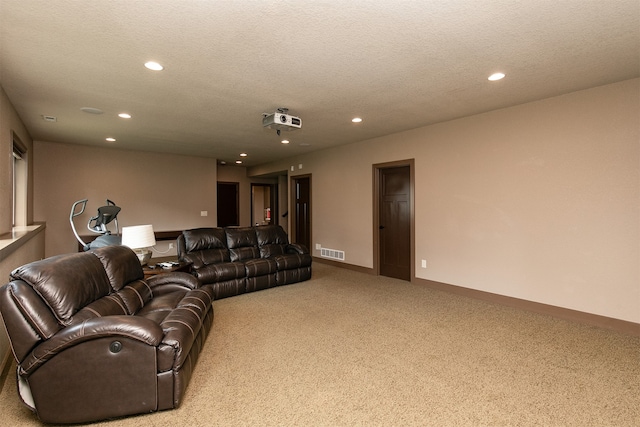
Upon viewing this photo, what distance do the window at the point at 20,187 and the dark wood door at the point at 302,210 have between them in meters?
5.16

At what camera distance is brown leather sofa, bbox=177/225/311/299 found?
4.57m

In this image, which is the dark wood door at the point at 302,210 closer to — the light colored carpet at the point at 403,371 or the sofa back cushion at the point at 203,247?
the sofa back cushion at the point at 203,247

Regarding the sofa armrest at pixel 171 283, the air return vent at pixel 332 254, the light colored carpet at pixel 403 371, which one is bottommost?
the light colored carpet at pixel 403 371

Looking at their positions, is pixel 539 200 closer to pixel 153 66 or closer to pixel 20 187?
pixel 153 66

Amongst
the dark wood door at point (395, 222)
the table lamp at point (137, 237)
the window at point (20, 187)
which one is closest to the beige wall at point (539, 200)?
the dark wood door at point (395, 222)

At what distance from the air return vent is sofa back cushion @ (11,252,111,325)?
4.81m

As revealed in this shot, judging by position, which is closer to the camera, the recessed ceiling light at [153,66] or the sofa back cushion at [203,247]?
the recessed ceiling light at [153,66]

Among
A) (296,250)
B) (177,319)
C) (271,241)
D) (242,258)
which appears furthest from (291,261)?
(177,319)

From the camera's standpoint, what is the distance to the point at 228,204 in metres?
9.91

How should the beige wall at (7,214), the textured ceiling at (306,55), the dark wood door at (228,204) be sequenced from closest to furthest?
1. the textured ceiling at (306,55)
2. the beige wall at (7,214)
3. the dark wood door at (228,204)

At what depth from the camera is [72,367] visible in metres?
1.86

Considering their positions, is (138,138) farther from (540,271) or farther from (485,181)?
(540,271)

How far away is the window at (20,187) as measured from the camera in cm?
504

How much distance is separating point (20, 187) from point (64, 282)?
4.62 meters
